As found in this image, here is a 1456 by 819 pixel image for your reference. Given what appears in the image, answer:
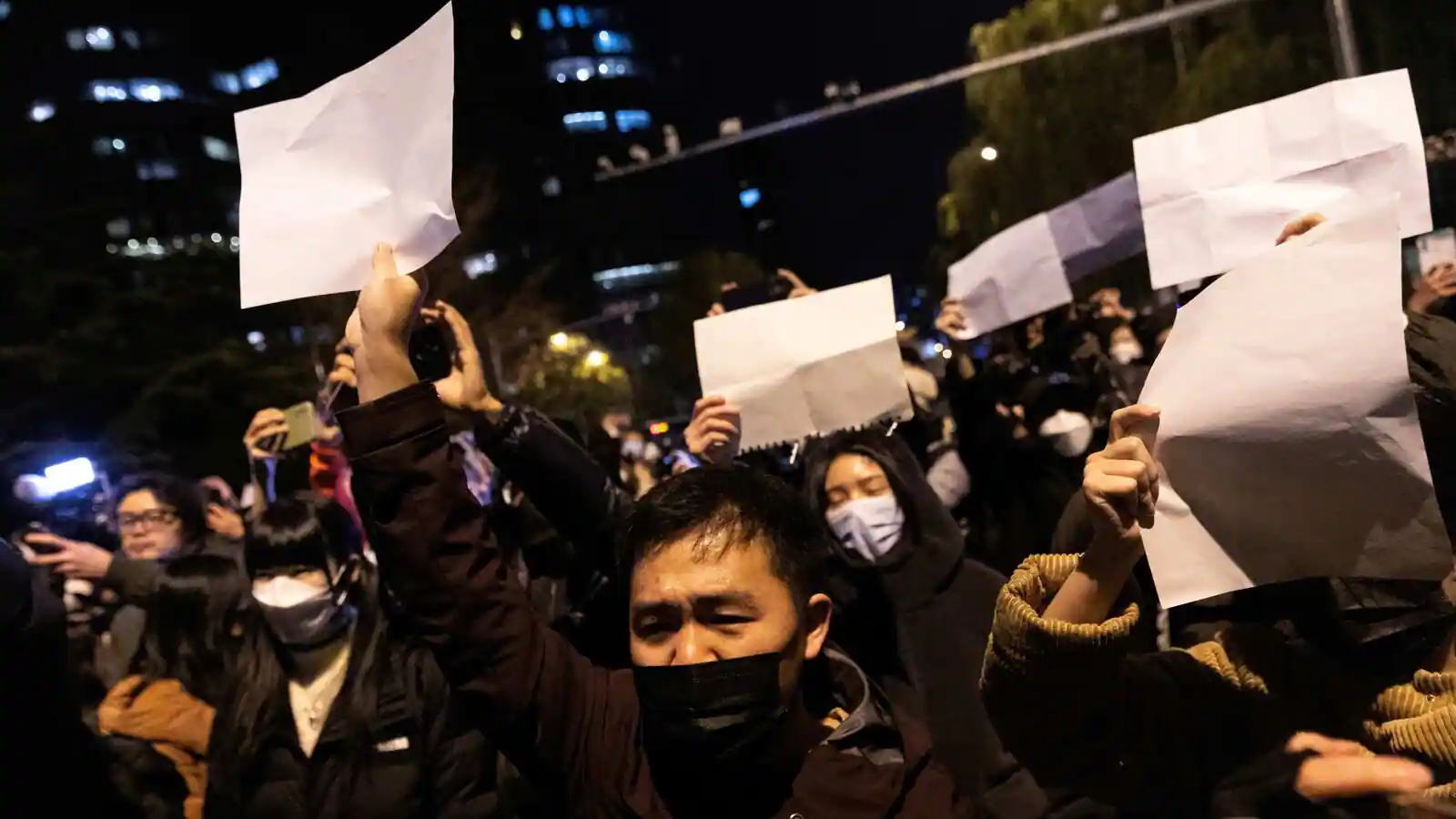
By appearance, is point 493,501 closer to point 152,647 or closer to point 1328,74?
point 152,647

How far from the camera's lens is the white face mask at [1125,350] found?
265 inches

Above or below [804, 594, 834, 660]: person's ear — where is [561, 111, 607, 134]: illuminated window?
above

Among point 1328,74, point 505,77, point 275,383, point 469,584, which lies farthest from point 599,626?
point 505,77

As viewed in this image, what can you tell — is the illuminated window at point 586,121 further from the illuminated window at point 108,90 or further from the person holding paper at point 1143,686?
the person holding paper at point 1143,686

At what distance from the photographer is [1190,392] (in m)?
1.56

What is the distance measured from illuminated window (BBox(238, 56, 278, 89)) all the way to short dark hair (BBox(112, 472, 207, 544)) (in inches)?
2928

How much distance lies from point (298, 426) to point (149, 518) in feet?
2.28

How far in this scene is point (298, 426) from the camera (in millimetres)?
4777

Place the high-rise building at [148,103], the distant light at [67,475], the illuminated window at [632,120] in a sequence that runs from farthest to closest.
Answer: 1. the illuminated window at [632,120]
2. the high-rise building at [148,103]
3. the distant light at [67,475]

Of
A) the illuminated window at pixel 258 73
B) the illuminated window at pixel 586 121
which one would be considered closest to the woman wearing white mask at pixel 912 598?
the illuminated window at pixel 258 73

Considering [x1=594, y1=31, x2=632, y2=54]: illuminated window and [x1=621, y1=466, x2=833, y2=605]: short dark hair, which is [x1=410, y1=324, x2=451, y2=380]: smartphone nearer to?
[x1=621, y1=466, x2=833, y2=605]: short dark hair

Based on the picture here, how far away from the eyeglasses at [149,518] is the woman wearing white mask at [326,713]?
1.69 m

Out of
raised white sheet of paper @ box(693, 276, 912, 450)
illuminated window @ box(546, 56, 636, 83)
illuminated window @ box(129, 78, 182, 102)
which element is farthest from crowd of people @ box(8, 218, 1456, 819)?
illuminated window @ box(546, 56, 636, 83)

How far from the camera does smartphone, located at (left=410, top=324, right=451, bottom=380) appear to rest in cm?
302
